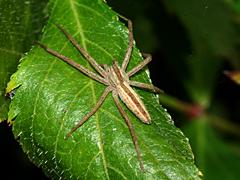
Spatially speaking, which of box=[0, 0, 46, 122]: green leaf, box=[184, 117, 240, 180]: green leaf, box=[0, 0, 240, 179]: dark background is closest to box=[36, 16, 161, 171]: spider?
box=[0, 0, 46, 122]: green leaf

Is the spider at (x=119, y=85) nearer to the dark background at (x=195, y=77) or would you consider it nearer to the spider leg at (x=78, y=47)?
the spider leg at (x=78, y=47)

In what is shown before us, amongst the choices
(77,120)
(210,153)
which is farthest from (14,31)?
(210,153)

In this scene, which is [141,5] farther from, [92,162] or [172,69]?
[92,162]

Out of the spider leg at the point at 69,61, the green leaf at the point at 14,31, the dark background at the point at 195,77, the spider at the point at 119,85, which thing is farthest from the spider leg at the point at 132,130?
the dark background at the point at 195,77

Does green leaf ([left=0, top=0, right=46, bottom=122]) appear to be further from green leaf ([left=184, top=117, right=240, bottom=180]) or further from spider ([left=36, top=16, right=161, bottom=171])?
green leaf ([left=184, top=117, right=240, bottom=180])

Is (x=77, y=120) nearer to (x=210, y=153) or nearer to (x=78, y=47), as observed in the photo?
(x=78, y=47)

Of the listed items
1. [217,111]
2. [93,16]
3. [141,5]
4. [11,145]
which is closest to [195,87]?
[217,111]
